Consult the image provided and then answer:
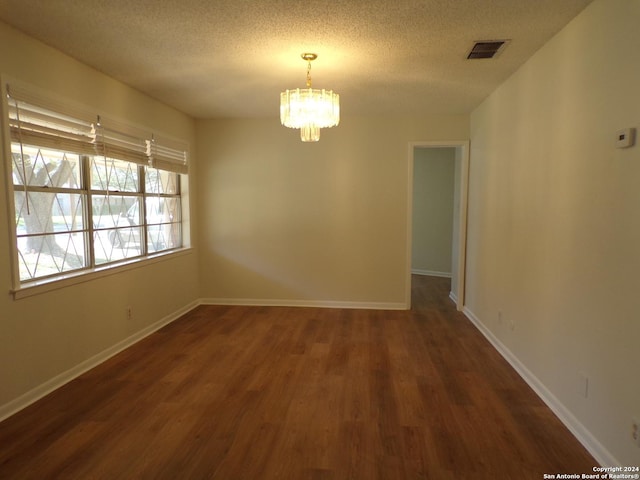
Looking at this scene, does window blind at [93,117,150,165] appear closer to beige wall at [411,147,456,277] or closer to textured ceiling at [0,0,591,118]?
textured ceiling at [0,0,591,118]

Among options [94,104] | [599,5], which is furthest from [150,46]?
[599,5]

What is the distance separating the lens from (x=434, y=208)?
748 cm

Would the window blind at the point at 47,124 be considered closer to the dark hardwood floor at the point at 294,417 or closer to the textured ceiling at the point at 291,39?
the textured ceiling at the point at 291,39

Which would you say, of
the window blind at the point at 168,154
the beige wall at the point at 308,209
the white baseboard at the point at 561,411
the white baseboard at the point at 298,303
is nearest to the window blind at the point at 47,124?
the window blind at the point at 168,154

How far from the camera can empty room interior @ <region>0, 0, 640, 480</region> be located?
2.04 meters

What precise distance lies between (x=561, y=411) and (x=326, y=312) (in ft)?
9.44

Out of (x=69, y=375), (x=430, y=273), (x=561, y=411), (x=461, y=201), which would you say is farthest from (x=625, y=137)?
(x=430, y=273)

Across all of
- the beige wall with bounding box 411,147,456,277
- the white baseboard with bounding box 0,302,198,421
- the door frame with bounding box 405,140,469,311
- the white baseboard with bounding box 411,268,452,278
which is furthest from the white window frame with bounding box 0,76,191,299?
the white baseboard with bounding box 411,268,452,278

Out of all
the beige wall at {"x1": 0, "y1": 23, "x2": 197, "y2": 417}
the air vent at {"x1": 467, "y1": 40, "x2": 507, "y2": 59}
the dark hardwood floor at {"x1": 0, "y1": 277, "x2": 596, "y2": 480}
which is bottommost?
the dark hardwood floor at {"x1": 0, "y1": 277, "x2": 596, "y2": 480}

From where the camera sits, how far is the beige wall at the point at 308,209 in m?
4.94

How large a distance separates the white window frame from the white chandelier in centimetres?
168

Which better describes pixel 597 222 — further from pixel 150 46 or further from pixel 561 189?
pixel 150 46

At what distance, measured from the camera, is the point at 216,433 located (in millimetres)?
2312

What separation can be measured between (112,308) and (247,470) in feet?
7.16
